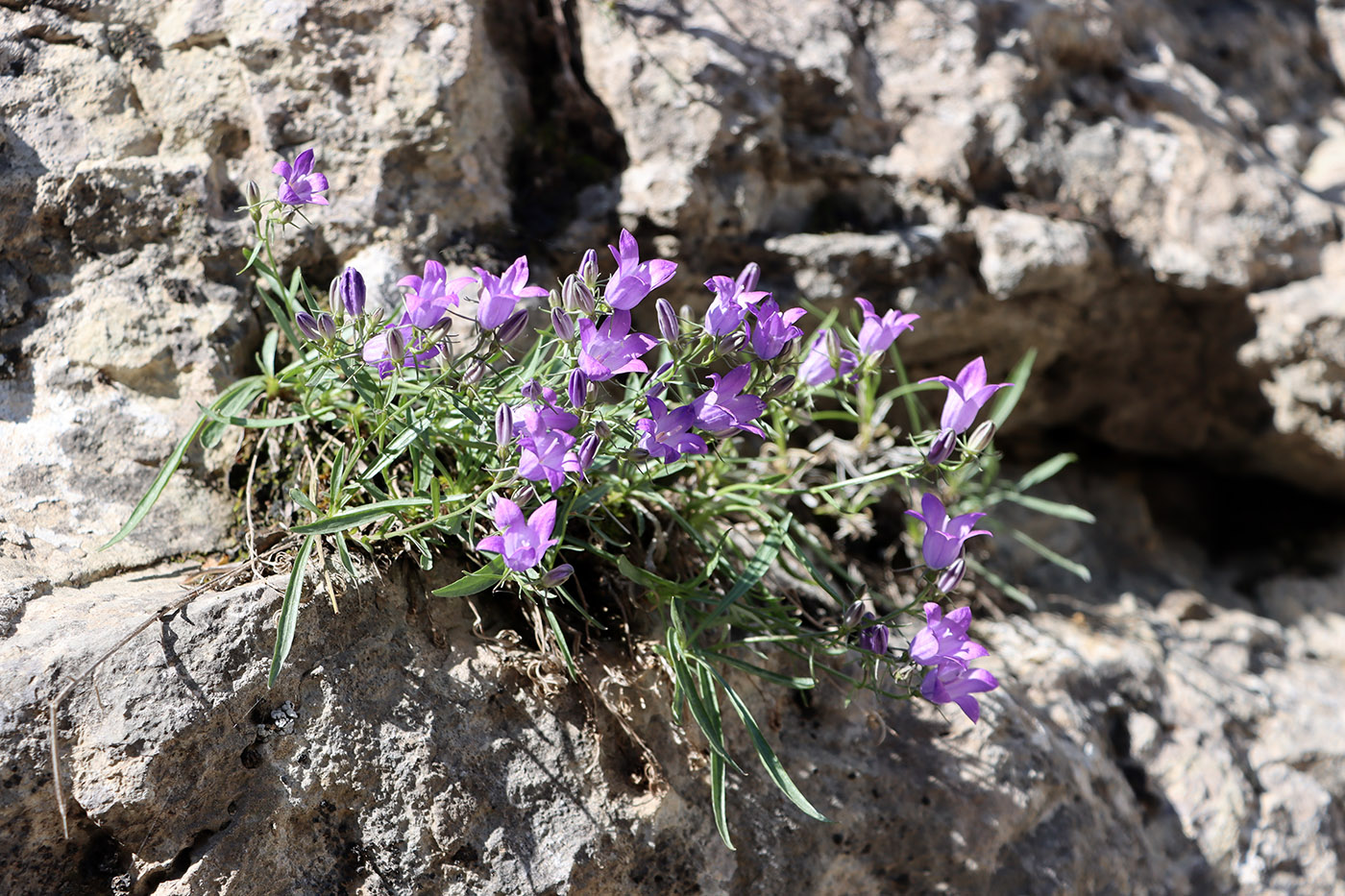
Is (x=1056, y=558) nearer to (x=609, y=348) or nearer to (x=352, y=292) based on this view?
(x=609, y=348)

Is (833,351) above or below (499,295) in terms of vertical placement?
below

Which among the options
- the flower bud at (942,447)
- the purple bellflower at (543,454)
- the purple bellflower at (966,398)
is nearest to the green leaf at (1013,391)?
the purple bellflower at (966,398)

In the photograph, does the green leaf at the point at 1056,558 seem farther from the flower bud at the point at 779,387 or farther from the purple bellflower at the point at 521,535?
the purple bellflower at the point at 521,535

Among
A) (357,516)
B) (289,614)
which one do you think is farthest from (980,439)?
(289,614)

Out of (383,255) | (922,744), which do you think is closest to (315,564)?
(383,255)

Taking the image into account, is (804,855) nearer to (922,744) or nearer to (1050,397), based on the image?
(922,744)

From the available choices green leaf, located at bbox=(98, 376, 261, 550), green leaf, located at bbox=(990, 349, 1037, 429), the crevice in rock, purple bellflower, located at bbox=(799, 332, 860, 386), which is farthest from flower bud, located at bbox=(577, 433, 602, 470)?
green leaf, located at bbox=(990, 349, 1037, 429)
